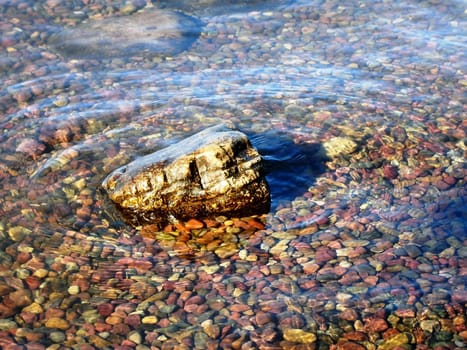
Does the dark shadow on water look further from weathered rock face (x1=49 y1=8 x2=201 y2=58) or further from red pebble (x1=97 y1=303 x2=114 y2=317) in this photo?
weathered rock face (x1=49 y1=8 x2=201 y2=58)

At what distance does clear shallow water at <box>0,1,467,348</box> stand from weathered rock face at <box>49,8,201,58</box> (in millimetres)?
286

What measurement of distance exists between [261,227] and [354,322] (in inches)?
62.6

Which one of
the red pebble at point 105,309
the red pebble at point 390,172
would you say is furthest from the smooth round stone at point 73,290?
→ the red pebble at point 390,172

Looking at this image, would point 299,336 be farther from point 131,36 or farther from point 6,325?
point 131,36

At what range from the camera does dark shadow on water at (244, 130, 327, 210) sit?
747 centimetres

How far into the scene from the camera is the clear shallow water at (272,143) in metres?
6.06

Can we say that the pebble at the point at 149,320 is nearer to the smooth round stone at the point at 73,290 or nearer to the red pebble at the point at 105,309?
the red pebble at the point at 105,309

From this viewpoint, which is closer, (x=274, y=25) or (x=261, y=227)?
(x=261, y=227)

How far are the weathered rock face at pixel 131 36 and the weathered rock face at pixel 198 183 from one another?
4.08 meters

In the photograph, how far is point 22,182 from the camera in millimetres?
7621

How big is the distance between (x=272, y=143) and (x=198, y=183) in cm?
166

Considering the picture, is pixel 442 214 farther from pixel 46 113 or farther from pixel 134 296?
pixel 46 113

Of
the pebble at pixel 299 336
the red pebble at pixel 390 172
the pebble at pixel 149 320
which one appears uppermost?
the red pebble at pixel 390 172

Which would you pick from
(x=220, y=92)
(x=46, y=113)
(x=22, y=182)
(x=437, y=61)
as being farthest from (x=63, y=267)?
(x=437, y=61)
